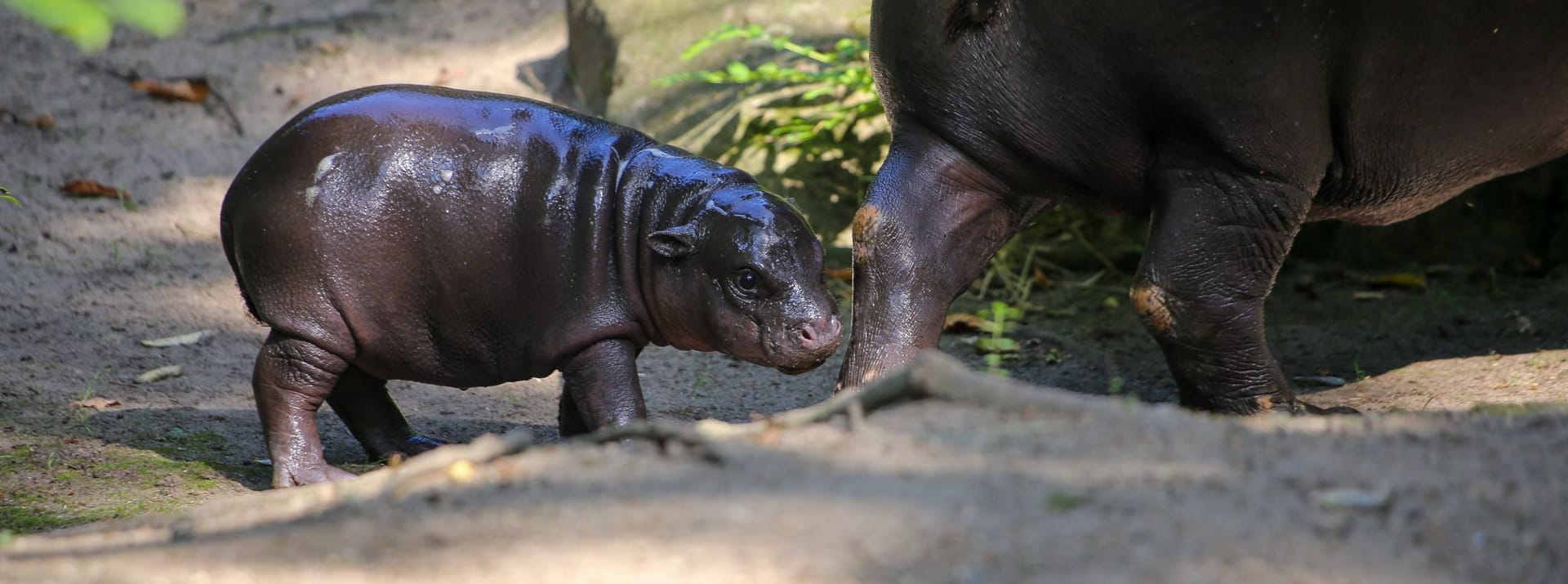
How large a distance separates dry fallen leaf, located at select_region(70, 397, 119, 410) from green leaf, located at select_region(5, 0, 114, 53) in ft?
9.90

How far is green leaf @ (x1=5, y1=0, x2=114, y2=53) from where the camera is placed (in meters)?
1.82

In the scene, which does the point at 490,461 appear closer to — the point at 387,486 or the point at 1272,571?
the point at 387,486

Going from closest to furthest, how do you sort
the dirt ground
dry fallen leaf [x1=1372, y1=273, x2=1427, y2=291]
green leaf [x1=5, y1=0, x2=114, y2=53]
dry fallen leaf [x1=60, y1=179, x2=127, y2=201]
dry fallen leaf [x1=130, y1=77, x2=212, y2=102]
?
green leaf [x1=5, y1=0, x2=114, y2=53] < the dirt ground < dry fallen leaf [x1=1372, y1=273, x2=1427, y2=291] < dry fallen leaf [x1=60, y1=179, x2=127, y2=201] < dry fallen leaf [x1=130, y1=77, x2=212, y2=102]

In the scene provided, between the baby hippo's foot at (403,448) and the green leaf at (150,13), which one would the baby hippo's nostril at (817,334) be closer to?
the baby hippo's foot at (403,448)

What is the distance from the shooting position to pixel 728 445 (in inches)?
99.0

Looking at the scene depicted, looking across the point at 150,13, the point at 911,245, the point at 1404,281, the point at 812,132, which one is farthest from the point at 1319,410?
the point at 150,13

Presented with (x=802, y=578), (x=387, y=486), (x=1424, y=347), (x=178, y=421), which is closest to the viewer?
(x=802, y=578)

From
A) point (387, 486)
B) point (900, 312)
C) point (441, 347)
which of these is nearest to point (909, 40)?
point (900, 312)

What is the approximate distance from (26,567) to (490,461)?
73cm

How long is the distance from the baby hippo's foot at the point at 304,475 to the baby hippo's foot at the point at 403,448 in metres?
0.31

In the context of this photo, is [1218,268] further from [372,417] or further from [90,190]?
[90,190]

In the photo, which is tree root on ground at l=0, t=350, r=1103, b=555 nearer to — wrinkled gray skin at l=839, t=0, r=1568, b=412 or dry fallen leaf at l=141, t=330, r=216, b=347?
wrinkled gray skin at l=839, t=0, r=1568, b=412

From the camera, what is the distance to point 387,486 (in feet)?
8.23

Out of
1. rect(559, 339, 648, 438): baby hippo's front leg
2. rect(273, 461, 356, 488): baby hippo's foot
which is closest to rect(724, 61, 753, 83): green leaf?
rect(559, 339, 648, 438): baby hippo's front leg
